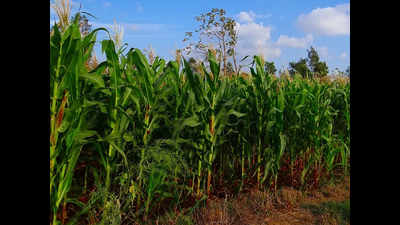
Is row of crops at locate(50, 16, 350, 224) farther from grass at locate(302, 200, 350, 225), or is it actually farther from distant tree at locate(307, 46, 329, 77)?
distant tree at locate(307, 46, 329, 77)

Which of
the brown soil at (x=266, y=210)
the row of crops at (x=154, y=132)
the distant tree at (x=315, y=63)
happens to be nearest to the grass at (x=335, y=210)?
the brown soil at (x=266, y=210)

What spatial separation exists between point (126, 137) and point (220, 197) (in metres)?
1.59

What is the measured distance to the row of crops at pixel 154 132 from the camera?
84.4 inches

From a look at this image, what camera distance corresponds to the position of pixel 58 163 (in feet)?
7.04

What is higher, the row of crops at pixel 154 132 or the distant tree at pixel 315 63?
the distant tree at pixel 315 63

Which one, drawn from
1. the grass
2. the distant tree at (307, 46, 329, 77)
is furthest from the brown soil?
the distant tree at (307, 46, 329, 77)

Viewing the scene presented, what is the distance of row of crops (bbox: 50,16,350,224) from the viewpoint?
2.14m

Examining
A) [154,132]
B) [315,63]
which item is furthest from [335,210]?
[315,63]

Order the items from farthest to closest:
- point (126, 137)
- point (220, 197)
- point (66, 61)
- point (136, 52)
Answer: point (220, 197), point (136, 52), point (126, 137), point (66, 61)

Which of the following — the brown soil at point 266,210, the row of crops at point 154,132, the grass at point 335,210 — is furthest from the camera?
the grass at point 335,210

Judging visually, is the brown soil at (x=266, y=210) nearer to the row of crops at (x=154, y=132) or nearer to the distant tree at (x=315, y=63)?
the row of crops at (x=154, y=132)

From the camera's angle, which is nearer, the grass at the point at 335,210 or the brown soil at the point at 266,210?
the brown soil at the point at 266,210
